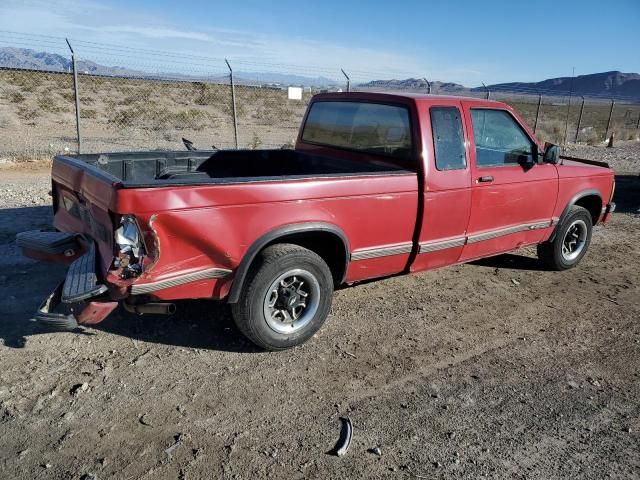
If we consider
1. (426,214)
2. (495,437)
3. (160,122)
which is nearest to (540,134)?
(160,122)

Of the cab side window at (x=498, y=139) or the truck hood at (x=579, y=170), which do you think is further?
the truck hood at (x=579, y=170)

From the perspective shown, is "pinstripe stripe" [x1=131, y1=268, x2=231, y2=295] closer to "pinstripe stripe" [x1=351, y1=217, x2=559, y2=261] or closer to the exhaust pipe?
the exhaust pipe

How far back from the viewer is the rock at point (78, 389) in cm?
341

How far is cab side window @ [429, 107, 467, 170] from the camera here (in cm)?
465

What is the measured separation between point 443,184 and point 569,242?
2.54 m

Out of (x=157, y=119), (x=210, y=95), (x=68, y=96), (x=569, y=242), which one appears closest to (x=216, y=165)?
(x=569, y=242)

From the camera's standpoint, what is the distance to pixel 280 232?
3779 mm

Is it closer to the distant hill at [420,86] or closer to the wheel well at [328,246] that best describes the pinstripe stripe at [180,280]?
the wheel well at [328,246]

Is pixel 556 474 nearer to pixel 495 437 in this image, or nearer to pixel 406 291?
pixel 495 437

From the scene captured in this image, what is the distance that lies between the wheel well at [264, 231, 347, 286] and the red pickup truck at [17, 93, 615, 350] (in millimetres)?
16

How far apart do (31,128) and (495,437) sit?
2047cm

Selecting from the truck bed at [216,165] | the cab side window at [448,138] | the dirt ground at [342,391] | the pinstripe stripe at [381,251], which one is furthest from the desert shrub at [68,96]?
the pinstripe stripe at [381,251]

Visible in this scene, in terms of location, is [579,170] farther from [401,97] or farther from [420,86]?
[420,86]

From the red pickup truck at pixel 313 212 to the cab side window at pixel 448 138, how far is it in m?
0.01
